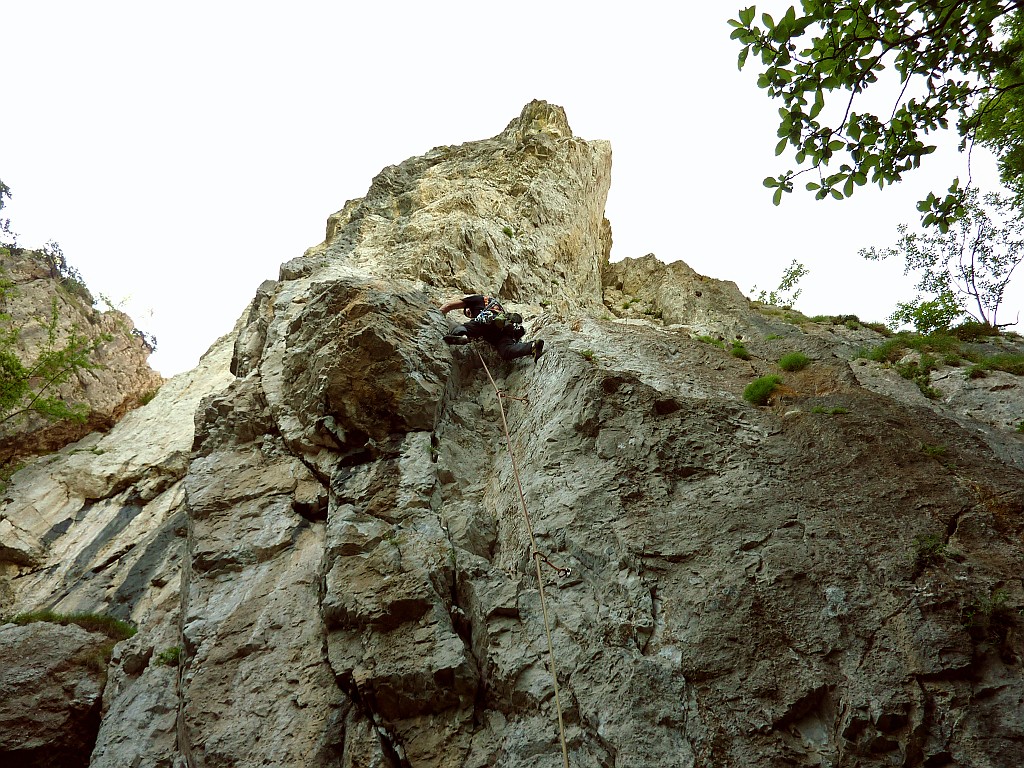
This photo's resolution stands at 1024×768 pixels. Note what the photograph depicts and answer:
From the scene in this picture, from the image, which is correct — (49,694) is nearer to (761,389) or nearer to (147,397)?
(761,389)

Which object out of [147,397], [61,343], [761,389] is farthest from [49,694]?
[61,343]

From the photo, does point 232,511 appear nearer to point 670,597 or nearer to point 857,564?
point 670,597

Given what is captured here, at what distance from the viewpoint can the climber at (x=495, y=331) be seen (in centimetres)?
952

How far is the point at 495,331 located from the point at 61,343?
57.5 ft

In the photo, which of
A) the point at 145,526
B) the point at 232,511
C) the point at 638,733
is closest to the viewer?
the point at 638,733

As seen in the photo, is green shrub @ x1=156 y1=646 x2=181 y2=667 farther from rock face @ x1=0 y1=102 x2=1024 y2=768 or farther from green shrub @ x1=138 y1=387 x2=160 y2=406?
green shrub @ x1=138 y1=387 x2=160 y2=406

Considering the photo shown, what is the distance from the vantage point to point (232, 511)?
26.2 ft

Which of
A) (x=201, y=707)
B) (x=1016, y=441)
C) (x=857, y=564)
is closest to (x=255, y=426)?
(x=201, y=707)

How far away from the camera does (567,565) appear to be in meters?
6.02

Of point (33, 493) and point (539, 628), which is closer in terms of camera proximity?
point (539, 628)

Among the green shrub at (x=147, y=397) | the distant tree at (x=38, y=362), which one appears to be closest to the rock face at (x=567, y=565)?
the distant tree at (x=38, y=362)

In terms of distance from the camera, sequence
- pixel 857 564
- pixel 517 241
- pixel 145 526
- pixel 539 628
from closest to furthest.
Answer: pixel 857 564
pixel 539 628
pixel 145 526
pixel 517 241

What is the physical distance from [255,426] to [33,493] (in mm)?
8977

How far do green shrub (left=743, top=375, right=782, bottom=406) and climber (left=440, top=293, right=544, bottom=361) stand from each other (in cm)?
347
